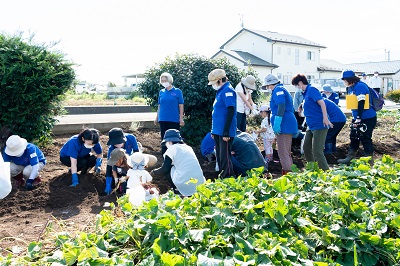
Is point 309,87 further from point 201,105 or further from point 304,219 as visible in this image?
point 304,219

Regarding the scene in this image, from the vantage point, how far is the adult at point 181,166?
5.29 m

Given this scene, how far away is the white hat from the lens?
573cm

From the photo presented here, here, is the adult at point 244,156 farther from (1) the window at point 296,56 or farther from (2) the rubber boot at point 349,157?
Result: (1) the window at point 296,56

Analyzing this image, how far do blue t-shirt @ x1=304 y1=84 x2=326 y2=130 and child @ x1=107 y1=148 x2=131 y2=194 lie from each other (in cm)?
288

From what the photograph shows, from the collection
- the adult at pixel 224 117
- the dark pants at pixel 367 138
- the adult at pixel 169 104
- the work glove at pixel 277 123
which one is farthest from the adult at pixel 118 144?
the dark pants at pixel 367 138

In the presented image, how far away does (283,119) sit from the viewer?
6.44m

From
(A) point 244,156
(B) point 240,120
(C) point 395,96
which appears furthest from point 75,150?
(C) point 395,96

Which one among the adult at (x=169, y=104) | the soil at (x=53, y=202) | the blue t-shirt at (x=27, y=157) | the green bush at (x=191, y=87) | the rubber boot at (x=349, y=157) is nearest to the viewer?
the soil at (x=53, y=202)

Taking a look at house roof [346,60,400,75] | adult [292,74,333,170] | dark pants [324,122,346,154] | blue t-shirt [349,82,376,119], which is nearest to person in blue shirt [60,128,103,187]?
adult [292,74,333,170]

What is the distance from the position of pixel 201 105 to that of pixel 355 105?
3228 millimetres

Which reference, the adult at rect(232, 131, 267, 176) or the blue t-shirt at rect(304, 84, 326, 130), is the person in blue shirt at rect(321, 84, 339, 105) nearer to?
the blue t-shirt at rect(304, 84, 326, 130)

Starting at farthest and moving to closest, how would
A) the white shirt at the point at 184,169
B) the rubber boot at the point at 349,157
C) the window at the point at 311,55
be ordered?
1. the window at the point at 311,55
2. the rubber boot at the point at 349,157
3. the white shirt at the point at 184,169

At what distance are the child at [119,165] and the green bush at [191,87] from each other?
3.58 metres

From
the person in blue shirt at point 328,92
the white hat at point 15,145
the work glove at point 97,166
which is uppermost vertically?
the person in blue shirt at point 328,92
